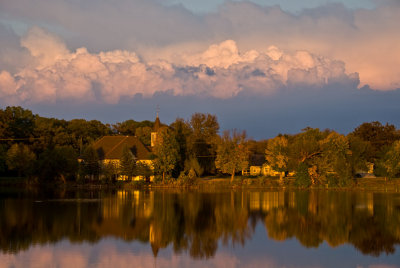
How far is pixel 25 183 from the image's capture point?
74250 millimetres

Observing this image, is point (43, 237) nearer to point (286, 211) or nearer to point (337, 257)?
point (337, 257)

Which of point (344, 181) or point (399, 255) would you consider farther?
point (344, 181)

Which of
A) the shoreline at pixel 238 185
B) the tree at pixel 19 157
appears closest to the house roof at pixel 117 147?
the shoreline at pixel 238 185

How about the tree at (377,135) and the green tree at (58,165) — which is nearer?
the green tree at (58,165)

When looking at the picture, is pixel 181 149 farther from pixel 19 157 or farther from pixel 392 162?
pixel 392 162

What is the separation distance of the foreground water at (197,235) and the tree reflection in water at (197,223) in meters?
0.05

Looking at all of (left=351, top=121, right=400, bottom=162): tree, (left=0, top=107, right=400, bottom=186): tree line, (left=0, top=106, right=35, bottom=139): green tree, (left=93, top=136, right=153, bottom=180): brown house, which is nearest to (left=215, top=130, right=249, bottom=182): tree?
(left=0, top=107, right=400, bottom=186): tree line

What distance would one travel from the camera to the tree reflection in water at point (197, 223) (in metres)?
24.8

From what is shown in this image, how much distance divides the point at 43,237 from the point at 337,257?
1501 centimetres

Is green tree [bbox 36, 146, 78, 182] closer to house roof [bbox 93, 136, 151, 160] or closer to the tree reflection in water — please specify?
house roof [bbox 93, 136, 151, 160]

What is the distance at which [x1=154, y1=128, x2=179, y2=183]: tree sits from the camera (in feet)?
218

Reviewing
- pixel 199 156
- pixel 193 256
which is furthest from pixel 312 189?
pixel 193 256

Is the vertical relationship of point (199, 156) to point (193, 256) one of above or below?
above

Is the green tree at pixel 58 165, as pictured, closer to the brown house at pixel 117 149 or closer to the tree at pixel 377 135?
the brown house at pixel 117 149
